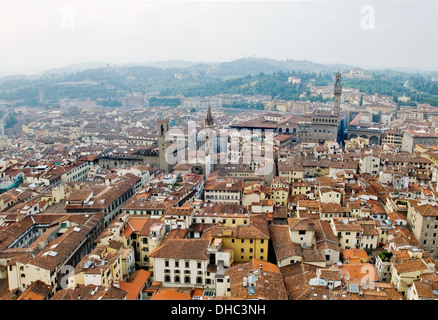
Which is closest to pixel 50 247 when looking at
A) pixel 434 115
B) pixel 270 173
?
pixel 270 173

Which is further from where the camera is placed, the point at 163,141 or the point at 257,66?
the point at 257,66

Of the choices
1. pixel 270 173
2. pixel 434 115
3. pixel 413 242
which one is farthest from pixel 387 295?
pixel 434 115

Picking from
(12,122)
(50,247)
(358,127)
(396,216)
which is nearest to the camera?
(50,247)

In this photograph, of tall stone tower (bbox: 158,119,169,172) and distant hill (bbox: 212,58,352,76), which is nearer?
tall stone tower (bbox: 158,119,169,172)

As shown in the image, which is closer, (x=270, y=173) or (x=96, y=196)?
(x=96, y=196)

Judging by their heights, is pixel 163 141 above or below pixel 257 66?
below
